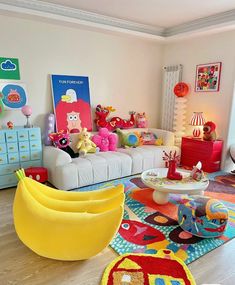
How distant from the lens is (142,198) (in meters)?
2.94

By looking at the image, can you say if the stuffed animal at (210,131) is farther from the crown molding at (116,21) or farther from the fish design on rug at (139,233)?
the fish design on rug at (139,233)

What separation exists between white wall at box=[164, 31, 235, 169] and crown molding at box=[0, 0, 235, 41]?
0.31 meters

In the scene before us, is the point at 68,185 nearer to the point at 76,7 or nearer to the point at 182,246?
the point at 182,246

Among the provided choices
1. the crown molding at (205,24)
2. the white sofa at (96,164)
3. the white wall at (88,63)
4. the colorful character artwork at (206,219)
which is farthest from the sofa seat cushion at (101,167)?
the crown molding at (205,24)

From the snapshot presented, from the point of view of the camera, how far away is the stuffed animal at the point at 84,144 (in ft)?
11.6

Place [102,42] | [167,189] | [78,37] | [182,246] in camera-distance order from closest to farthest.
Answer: [182,246]
[167,189]
[78,37]
[102,42]

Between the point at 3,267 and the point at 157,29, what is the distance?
14.1ft

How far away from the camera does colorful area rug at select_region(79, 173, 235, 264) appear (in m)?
1.98

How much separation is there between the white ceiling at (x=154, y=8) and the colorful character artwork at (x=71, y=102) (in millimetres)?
1090

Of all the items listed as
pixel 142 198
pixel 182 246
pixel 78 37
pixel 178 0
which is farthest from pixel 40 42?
pixel 182 246

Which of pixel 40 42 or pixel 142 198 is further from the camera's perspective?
pixel 40 42

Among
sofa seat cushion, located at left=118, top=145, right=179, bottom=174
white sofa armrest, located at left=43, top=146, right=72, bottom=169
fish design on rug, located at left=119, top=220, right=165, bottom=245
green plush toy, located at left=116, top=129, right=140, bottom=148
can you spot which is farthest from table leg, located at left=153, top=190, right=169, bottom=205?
green plush toy, located at left=116, top=129, right=140, bottom=148

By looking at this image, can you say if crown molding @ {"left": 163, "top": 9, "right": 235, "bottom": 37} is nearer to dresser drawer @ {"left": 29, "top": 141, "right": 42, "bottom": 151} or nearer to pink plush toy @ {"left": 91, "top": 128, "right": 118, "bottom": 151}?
pink plush toy @ {"left": 91, "top": 128, "right": 118, "bottom": 151}

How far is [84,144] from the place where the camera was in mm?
3574
